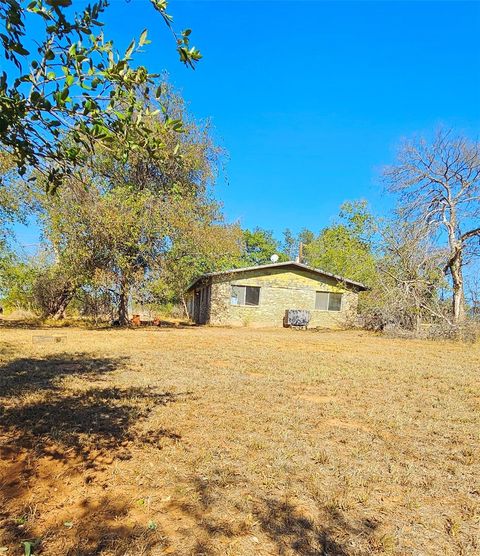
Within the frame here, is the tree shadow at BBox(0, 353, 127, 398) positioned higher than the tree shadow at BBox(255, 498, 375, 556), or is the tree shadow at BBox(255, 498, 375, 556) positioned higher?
the tree shadow at BBox(0, 353, 127, 398)

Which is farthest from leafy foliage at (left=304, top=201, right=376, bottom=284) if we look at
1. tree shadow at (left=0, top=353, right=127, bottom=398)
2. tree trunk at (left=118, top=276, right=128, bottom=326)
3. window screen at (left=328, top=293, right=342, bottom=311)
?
tree shadow at (left=0, top=353, right=127, bottom=398)

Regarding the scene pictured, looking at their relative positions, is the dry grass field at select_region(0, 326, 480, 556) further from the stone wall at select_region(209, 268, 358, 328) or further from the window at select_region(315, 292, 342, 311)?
the window at select_region(315, 292, 342, 311)

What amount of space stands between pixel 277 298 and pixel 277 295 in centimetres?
17

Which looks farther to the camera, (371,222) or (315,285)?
(315,285)

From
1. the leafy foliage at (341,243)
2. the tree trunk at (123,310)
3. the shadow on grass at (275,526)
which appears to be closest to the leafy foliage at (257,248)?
the leafy foliage at (341,243)

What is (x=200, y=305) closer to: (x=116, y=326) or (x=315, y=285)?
(x=315, y=285)

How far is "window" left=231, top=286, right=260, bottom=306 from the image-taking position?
71.1 ft

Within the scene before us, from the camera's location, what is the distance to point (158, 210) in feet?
48.4

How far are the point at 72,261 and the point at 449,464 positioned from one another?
1383 cm

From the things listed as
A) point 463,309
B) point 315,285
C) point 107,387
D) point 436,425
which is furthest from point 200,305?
point 436,425

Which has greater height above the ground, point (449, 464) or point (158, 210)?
point (158, 210)

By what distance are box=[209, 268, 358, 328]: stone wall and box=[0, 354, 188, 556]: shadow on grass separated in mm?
15079

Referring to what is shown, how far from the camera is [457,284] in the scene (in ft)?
52.4

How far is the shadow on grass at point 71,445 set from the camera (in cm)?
222
